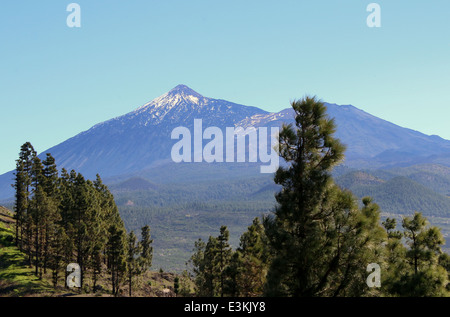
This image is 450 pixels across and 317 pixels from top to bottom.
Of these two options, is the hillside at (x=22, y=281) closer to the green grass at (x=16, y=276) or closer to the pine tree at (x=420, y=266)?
the green grass at (x=16, y=276)

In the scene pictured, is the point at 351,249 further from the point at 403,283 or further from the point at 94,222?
the point at 94,222

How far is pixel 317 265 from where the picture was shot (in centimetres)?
1747

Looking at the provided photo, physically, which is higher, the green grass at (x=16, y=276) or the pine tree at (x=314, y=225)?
the pine tree at (x=314, y=225)

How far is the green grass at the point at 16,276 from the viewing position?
54.1m

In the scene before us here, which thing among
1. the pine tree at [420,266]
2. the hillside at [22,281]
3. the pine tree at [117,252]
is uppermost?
the pine tree at [420,266]

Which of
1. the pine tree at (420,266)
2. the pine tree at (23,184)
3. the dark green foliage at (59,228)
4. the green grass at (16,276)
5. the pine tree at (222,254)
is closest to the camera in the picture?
the pine tree at (420,266)

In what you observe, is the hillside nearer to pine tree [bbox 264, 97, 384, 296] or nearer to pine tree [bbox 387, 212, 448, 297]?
pine tree [bbox 264, 97, 384, 296]

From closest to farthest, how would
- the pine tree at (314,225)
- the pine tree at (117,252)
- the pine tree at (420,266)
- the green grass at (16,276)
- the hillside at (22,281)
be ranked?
the pine tree at (314,225)
the pine tree at (420,266)
the hillside at (22,281)
the green grass at (16,276)
the pine tree at (117,252)

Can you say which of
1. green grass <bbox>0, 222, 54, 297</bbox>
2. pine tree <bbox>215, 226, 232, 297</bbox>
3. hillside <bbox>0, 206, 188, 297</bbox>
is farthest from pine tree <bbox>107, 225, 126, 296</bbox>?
pine tree <bbox>215, 226, 232, 297</bbox>

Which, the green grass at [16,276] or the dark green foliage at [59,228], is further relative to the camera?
the dark green foliage at [59,228]

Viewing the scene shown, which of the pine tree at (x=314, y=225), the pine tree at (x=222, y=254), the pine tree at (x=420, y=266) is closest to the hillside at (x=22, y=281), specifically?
the pine tree at (x=222, y=254)

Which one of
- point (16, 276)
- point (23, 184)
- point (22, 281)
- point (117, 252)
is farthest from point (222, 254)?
point (23, 184)

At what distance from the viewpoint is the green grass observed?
177 ft
